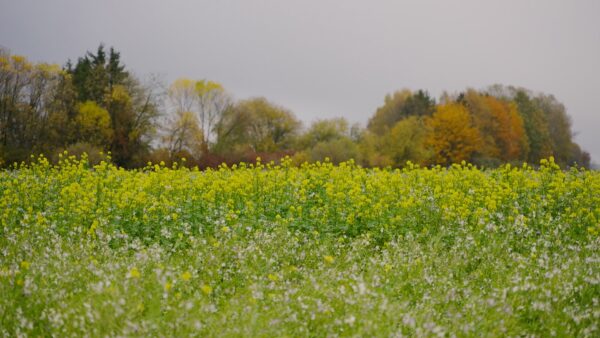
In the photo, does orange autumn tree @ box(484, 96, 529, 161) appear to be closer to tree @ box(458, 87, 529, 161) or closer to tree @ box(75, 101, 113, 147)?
tree @ box(458, 87, 529, 161)

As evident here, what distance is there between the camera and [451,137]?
53469 mm

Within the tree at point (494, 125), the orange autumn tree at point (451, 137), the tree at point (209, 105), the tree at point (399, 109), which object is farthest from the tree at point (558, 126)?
the tree at point (209, 105)

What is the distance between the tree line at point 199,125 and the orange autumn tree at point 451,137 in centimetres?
11

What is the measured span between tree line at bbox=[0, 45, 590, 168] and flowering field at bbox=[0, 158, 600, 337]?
20.1 meters

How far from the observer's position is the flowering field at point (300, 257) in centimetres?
496

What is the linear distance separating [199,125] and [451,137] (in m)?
27.9

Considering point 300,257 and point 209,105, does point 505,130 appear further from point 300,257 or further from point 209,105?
point 300,257

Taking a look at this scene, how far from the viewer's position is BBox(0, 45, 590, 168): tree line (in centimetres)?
3781

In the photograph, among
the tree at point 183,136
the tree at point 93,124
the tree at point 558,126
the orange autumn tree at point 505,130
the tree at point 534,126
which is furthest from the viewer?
the tree at point 558,126

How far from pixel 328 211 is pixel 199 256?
3.98 metres

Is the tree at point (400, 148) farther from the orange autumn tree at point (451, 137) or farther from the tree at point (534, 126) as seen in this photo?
the tree at point (534, 126)

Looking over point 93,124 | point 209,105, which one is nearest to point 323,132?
point 209,105

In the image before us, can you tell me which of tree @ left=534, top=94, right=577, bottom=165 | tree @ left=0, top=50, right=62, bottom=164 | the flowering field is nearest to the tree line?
tree @ left=0, top=50, right=62, bottom=164

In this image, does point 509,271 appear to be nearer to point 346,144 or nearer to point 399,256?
point 399,256
